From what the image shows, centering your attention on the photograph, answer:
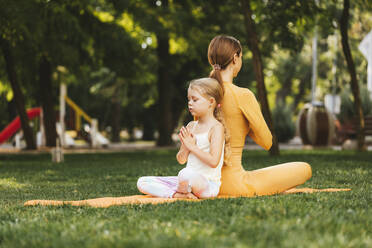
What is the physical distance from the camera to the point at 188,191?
5.71 m

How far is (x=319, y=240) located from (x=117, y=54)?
18.5 m

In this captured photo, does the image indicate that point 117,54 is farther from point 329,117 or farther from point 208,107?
point 208,107

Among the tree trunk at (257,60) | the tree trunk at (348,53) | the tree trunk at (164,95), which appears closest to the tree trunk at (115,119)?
the tree trunk at (164,95)

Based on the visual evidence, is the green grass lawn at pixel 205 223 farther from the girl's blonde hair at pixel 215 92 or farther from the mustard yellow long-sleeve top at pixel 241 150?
the girl's blonde hair at pixel 215 92

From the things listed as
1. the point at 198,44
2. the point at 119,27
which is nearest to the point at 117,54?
the point at 119,27

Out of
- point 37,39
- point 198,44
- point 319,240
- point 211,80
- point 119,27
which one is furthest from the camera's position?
point 198,44

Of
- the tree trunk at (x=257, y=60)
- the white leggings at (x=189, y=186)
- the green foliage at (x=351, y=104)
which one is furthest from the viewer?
the green foliage at (x=351, y=104)

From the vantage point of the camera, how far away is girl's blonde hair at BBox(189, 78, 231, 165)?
18.1 ft

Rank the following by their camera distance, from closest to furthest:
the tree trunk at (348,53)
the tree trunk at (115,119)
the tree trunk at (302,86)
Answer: the tree trunk at (348,53)
the tree trunk at (115,119)
the tree trunk at (302,86)

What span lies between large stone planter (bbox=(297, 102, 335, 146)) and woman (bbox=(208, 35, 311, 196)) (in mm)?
15720

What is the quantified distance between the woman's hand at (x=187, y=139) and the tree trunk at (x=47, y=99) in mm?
17592

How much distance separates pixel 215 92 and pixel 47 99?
18403 mm

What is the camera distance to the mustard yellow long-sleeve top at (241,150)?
5.70 m

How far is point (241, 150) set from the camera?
19.3 ft
